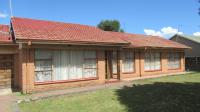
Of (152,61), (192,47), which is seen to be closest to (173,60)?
(152,61)

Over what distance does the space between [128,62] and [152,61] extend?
126 inches

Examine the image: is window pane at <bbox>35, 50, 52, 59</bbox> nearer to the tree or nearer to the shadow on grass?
the shadow on grass

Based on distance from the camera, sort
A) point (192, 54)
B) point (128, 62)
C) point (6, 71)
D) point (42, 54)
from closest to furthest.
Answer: point (42, 54) → point (6, 71) → point (128, 62) → point (192, 54)

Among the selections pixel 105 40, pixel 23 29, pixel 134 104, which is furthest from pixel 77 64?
pixel 134 104

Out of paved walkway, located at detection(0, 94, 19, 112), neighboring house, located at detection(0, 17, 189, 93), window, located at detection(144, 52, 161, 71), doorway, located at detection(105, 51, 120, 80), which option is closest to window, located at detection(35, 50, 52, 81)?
neighboring house, located at detection(0, 17, 189, 93)

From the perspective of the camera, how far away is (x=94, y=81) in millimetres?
16828

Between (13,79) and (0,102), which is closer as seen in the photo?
(0,102)

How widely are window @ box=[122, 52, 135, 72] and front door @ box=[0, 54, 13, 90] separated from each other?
870 cm

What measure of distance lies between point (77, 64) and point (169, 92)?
5848 millimetres

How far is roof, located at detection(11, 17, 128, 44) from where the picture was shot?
1430 cm

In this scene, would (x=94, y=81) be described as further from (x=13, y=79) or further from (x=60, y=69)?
(x=13, y=79)

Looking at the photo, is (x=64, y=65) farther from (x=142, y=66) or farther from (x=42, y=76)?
(x=142, y=66)

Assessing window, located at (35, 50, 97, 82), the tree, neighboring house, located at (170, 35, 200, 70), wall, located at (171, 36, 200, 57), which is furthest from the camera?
the tree

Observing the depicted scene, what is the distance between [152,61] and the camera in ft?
76.3
